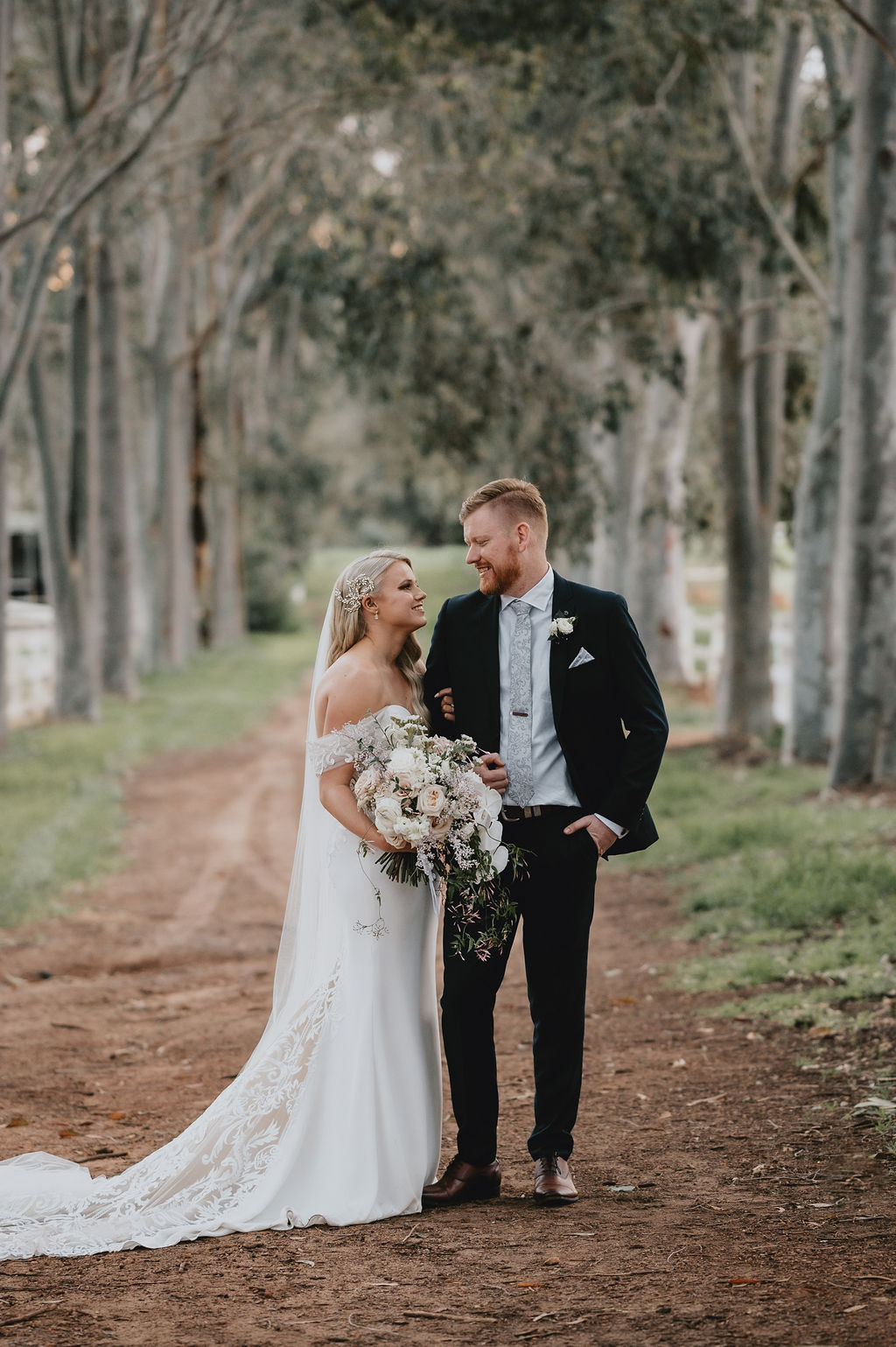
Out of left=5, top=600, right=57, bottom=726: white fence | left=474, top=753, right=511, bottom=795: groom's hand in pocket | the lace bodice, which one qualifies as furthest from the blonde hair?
left=5, top=600, right=57, bottom=726: white fence

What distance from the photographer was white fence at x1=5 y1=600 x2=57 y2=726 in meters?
22.5

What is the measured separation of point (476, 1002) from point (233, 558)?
101 feet

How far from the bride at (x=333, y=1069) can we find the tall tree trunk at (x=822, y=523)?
10370 mm

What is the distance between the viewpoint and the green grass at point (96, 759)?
35.6ft

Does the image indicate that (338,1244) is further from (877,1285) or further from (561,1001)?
(877,1285)

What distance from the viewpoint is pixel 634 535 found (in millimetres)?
24578

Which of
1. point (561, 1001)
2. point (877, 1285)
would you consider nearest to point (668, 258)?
point (561, 1001)

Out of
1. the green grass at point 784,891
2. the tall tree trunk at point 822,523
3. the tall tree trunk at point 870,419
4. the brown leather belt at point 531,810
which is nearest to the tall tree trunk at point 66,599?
the green grass at point 784,891

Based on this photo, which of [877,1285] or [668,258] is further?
[668,258]

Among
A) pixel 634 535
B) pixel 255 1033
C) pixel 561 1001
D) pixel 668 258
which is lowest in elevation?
pixel 255 1033

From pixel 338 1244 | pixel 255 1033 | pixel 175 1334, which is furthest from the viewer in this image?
pixel 255 1033

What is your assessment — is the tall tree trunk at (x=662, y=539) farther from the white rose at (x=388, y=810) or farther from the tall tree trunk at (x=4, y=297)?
the white rose at (x=388, y=810)

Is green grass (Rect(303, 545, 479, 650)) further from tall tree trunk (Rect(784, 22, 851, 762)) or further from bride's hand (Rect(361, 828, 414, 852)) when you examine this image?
bride's hand (Rect(361, 828, 414, 852))

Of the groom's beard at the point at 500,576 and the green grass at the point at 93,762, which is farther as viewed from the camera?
the green grass at the point at 93,762
